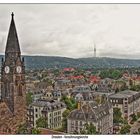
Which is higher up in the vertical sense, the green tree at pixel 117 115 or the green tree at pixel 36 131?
the green tree at pixel 117 115

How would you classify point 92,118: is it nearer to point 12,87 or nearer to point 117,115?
point 117,115

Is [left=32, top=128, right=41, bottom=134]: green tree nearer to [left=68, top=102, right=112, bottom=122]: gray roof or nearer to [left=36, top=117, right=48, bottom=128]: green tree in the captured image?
[left=36, top=117, right=48, bottom=128]: green tree

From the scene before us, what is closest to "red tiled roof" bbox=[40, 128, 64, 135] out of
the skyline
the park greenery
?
the park greenery

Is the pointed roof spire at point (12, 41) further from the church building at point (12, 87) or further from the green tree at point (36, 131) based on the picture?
the green tree at point (36, 131)

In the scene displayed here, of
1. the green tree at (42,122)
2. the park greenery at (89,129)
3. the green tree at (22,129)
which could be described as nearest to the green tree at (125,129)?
the park greenery at (89,129)

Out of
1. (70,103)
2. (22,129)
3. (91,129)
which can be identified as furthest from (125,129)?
(22,129)

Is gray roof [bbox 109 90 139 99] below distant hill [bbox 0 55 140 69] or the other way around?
below
